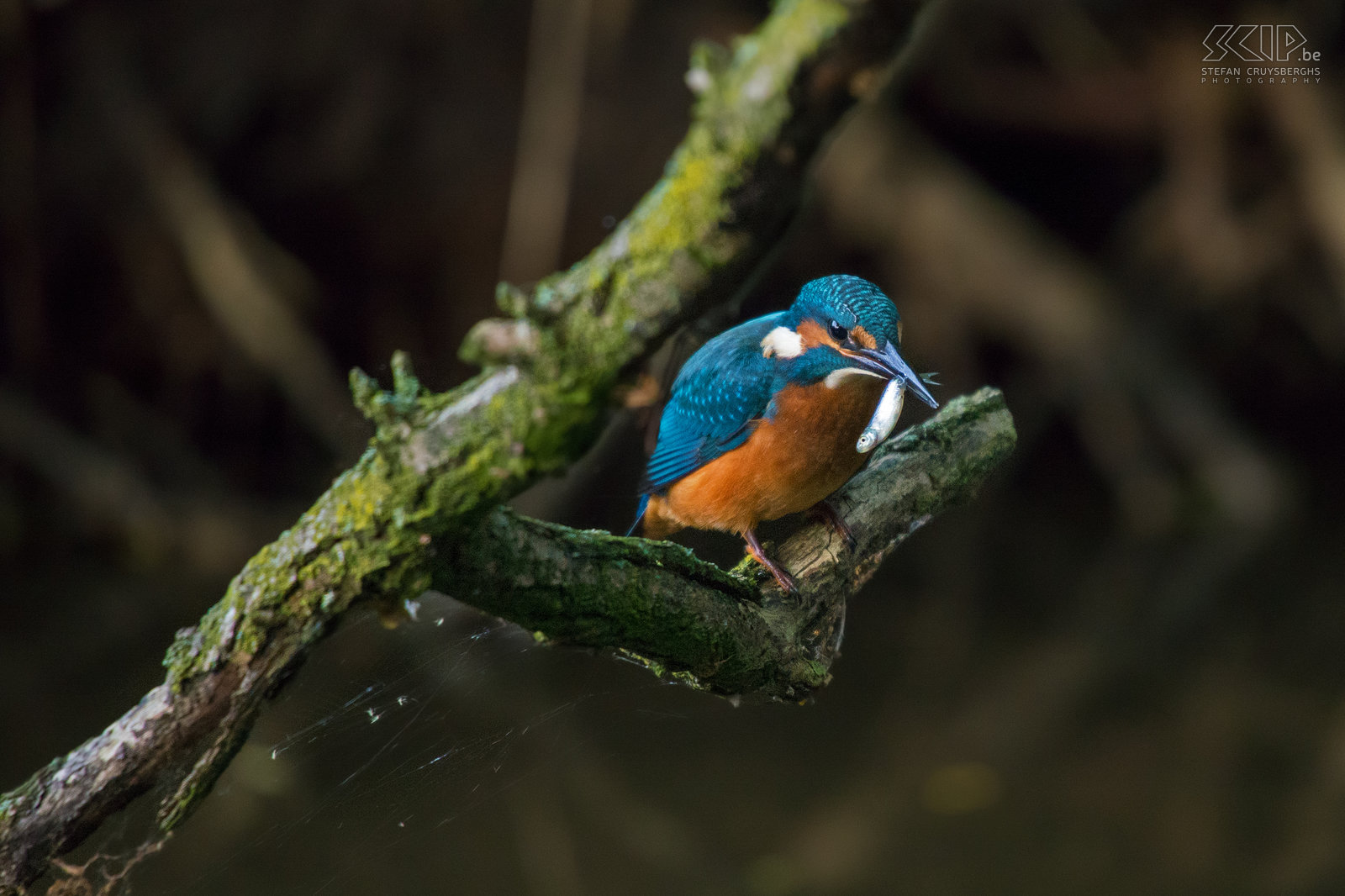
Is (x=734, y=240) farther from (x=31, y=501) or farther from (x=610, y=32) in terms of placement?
(x=31, y=501)

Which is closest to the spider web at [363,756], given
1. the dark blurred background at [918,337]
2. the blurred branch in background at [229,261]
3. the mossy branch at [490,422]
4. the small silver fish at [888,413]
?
the mossy branch at [490,422]

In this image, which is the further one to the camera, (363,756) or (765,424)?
(765,424)

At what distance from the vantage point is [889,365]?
1112 millimetres

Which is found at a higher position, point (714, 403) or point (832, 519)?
point (714, 403)

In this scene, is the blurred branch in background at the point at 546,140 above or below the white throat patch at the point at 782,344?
above

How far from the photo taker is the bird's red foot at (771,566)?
143 centimetres

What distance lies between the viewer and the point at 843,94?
2.30ft

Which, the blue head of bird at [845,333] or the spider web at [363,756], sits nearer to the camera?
the spider web at [363,756]

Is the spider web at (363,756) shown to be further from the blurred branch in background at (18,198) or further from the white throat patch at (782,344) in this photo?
the blurred branch in background at (18,198)

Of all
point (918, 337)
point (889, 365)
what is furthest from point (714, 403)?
point (918, 337)

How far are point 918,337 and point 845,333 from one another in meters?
1.62
